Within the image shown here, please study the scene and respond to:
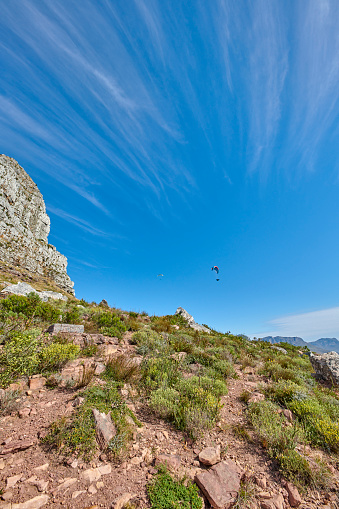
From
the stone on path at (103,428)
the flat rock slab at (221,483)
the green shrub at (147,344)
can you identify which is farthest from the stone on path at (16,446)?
the green shrub at (147,344)

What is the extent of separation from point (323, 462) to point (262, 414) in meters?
1.32

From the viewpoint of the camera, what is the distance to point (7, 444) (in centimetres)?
339

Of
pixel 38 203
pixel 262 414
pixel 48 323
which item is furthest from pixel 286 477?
pixel 38 203

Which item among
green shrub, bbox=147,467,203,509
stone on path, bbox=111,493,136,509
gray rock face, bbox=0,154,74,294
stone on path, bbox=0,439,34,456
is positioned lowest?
green shrub, bbox=147,467,203,509

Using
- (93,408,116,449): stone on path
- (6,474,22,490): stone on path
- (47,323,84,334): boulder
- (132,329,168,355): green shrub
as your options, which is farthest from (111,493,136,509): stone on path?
Result: (47,323,84,334): boulder

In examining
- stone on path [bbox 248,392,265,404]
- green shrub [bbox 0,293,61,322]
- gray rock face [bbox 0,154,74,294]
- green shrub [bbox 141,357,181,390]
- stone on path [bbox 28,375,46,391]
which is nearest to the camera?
stone on path [bbox 28,375,46,391]

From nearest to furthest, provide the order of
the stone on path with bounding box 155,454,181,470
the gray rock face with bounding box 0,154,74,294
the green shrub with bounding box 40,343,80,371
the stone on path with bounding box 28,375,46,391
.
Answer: the stone on path with bounding box 155,454,181,470 → the stone on path with bounding box 28,375,46,391 → the green shrub with bounding box 40,343,80,371 → the gray rock face with bounding box 0,154,74,294

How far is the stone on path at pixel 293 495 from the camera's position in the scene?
324cm

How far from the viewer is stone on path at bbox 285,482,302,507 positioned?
10.6 ft

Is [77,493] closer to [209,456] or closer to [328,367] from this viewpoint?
[209,456]

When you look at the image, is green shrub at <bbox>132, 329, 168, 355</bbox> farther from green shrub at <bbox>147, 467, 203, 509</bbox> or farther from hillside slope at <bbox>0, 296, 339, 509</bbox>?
green shrub at <bbox>147, 467, 203, 509</bbox>

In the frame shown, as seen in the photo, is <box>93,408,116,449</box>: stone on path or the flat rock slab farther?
<box>93,408,116,449</box>: stone on path

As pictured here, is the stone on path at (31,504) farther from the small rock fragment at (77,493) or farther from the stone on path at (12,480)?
the small rock fragment at (77,493)

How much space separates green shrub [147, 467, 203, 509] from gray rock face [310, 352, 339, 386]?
9.71m
